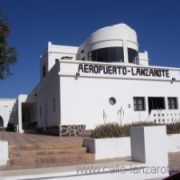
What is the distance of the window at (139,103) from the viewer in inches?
753

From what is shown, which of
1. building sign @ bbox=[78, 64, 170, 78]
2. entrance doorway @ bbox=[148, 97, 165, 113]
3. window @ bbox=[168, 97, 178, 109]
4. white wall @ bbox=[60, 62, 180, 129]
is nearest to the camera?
white wall @ bbox=[60, 62, 180, 129]

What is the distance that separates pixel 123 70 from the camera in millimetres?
19000

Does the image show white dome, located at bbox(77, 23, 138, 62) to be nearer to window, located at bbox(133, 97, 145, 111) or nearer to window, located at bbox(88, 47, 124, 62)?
window, located at bbox(88, 47, 124, 62)

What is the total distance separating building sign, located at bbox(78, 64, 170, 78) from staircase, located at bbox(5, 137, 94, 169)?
729 cm

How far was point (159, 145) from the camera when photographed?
8688mm

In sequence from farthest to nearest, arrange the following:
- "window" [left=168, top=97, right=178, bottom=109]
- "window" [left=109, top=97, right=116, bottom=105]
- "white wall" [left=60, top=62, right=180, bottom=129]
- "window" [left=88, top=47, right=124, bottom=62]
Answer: "window" [left=88, top=47, right=124, bottom=62], "window" [left=168, top=97, right=178, bottom=109], "window" [left=109, top=97, right=116, bottom=105], "white wall" [left=60, top=62, right=180, bottom=129]

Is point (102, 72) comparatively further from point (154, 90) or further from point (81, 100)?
point (154, 90)

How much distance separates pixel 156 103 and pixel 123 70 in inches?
133

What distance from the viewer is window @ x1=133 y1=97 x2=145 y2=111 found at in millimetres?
19125

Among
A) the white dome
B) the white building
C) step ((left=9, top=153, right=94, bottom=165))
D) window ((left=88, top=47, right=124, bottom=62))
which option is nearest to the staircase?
step ((left=9, top=153, right=94, bottom=165))

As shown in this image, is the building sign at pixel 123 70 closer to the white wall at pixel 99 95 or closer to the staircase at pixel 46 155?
the white wall at pixel 99 95

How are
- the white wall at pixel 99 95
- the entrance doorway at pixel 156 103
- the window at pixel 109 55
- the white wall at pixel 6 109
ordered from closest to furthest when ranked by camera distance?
1. the white wall at pixel 99 95
2. the entrance doorway at pixel 156 103
3. the window at pixel 109 55
4. the white wall at pixel 6 109

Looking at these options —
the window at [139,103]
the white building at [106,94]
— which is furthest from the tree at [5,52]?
the window at [139,103]

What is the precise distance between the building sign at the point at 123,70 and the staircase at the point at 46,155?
7.29 meters
